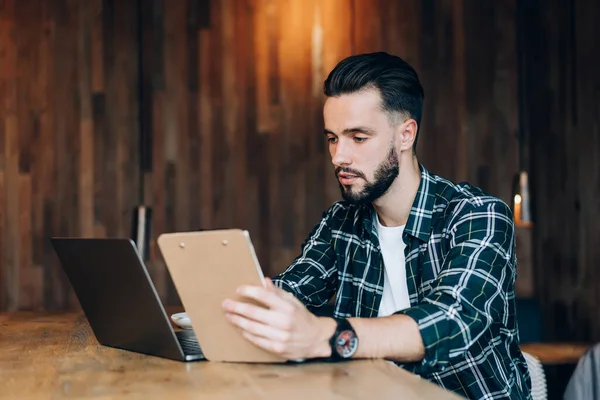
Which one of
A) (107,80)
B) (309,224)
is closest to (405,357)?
(309,224)

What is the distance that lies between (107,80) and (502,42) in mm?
2183

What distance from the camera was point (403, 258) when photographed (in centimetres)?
202

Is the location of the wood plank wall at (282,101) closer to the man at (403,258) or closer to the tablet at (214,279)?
the man at (403,258)

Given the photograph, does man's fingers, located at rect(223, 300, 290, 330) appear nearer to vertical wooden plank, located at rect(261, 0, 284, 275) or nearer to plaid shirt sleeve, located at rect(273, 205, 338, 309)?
plaid shirt sleeve, located at rect(273, 205, 338, 309)

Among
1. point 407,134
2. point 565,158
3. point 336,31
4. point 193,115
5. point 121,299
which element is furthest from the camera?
point 336,31

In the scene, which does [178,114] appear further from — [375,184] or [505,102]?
[375,184]

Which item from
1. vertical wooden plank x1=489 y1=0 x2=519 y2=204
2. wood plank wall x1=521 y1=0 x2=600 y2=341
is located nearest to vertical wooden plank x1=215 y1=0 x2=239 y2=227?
vertical wooden plank x1=489 y1=0 x2=519 y2=204

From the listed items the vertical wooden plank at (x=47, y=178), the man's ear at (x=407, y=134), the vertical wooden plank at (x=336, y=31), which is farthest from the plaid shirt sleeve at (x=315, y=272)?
the vertical wooden plank at (x=47, y=178)

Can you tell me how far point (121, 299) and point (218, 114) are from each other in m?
2.70

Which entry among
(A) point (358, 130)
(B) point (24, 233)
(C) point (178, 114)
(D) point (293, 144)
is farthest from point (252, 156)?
(A) point (358, 130)

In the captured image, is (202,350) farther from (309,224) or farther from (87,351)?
(309,224)

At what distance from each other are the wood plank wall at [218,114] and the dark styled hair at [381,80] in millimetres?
2124

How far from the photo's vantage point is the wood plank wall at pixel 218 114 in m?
4.07

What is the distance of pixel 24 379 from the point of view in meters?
1.35
